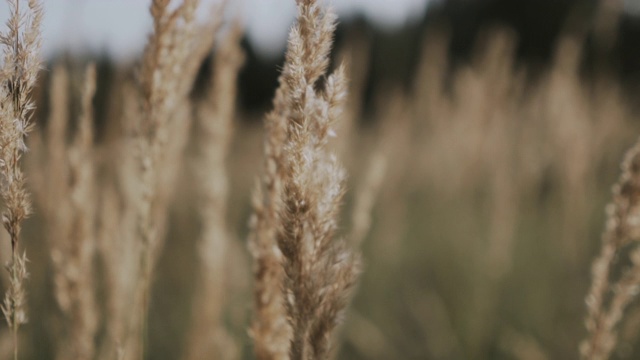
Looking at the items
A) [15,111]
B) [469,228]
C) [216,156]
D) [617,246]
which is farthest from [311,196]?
[469,228]

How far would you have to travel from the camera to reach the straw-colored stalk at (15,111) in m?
0.79

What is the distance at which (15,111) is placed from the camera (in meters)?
0.81

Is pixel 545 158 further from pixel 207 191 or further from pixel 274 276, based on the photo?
pixel 274 276

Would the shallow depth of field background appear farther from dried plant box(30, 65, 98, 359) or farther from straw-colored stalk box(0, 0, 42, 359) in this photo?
straw-colored stalk box(0, 0, 42, 359)

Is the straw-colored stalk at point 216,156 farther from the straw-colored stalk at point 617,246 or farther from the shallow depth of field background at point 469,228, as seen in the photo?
the straw-colored stalk at point 617,246

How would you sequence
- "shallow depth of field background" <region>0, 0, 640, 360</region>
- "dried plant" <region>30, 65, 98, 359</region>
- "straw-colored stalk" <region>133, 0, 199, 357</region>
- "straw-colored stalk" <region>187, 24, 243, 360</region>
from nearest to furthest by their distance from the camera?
"straw-colored stalk" <region>133, 0, 199, 357</region> → "dried plant" <region>30, 65, 98, 359</region> → "straw-colored stalk" <region>187, 24, 243, 360</region> → "shallow depth of field background" <region>0, 0, 640, 360</region>

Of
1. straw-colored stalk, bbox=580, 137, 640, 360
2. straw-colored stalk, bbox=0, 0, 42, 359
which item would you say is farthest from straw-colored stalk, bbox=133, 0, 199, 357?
straw-colored stalk, bbox=580, 137, 640, 360

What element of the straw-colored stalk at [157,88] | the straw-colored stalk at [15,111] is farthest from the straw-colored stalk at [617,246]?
the straw-colored stalk at [15,111]

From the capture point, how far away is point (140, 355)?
1.10m

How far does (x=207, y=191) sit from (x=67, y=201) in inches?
14.5

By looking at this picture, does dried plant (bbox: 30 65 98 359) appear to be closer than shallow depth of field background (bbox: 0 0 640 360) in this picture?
Yes

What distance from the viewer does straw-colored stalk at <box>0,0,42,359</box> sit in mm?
789

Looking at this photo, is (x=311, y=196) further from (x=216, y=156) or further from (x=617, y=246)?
(x=216, y=156)

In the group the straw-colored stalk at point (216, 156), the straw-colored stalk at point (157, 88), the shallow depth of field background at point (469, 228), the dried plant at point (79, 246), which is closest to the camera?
the straw-colored stalk at point (157, 88)
